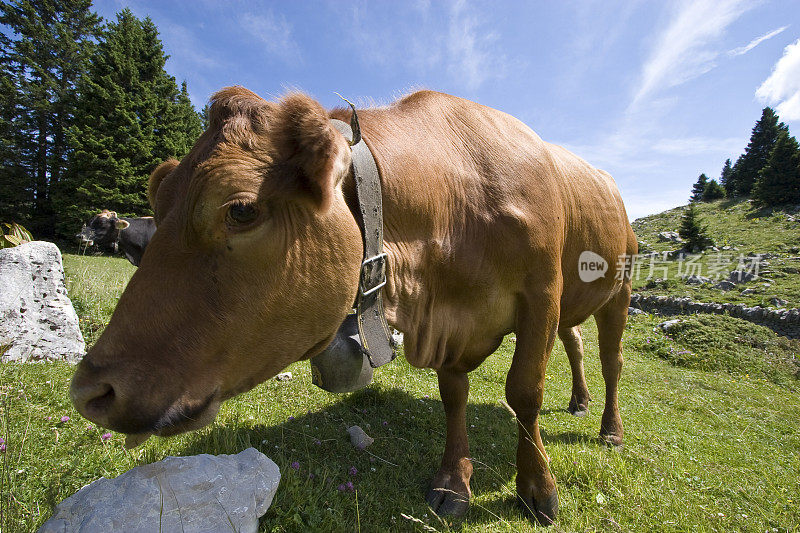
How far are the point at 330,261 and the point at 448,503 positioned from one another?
2074 millimetres

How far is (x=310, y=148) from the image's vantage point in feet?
4.54

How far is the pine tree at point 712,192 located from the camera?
4844cm

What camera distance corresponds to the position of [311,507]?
7.13 ft

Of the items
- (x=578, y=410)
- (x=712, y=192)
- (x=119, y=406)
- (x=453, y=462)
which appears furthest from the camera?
(x=712, y=192)

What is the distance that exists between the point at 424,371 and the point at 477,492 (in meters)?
2.89

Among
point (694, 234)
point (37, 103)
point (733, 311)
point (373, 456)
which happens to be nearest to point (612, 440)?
point (373, 456)

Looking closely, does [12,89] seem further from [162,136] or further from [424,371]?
[424,371]

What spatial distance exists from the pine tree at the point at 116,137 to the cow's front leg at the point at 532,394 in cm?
2715

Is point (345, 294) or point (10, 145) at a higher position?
point (10, 145)

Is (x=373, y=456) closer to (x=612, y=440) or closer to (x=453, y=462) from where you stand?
(x=453, y=462)

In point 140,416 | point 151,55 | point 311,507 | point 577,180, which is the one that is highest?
point 151,55

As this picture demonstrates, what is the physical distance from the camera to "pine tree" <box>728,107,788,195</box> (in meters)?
44.6

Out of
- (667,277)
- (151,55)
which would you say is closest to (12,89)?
(151,55)

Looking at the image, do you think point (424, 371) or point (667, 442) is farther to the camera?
point (424, 371)
